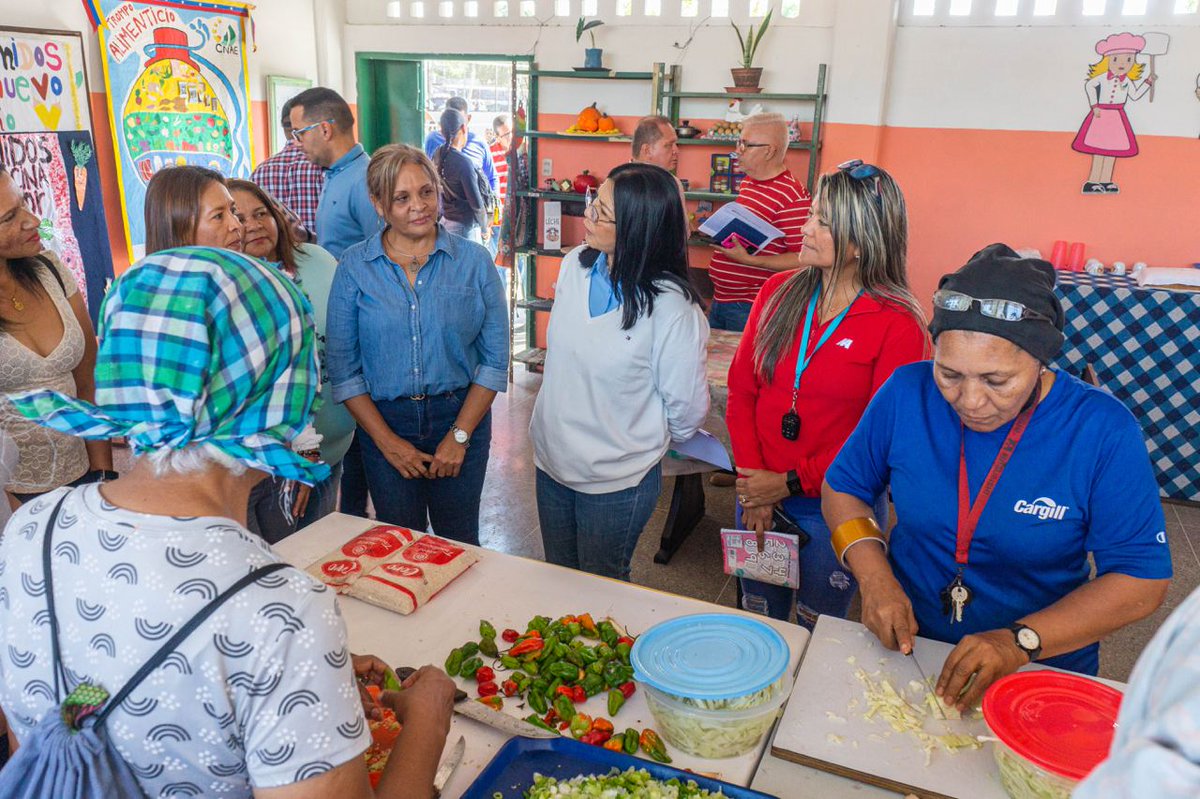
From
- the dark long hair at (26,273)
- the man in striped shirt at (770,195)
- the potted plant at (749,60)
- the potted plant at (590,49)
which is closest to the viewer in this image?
the dark long hair at (26,273)

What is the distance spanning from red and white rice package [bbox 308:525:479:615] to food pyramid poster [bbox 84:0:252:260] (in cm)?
406

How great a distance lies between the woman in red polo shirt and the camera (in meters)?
2.20

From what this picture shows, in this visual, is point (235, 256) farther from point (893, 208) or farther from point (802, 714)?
point (893, 208)

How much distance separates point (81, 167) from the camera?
191 inches

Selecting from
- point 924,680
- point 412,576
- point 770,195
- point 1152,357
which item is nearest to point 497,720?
point 412,576

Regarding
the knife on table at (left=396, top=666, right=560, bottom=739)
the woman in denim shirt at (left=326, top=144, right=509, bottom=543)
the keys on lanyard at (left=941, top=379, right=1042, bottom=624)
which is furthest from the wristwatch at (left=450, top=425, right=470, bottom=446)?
the keys on lanyard at (left=941, top=379, right=1042, bottom=624)

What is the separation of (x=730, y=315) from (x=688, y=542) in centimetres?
125

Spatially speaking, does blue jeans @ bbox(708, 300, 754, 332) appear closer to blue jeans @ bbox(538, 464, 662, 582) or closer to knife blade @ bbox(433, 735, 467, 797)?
blue jeans @ bbox(538, 464, 662, 582)

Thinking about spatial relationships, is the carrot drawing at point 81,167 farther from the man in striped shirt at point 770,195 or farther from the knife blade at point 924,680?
the knife blade at point 924,680

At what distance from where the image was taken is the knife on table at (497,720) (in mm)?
1435

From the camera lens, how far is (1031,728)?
4.22 feet

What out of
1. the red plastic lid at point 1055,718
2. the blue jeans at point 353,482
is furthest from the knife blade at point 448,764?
the blue jeans at point 353,482

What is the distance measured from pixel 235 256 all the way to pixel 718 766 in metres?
1.07

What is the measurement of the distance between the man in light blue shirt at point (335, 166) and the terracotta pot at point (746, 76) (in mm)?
2610
